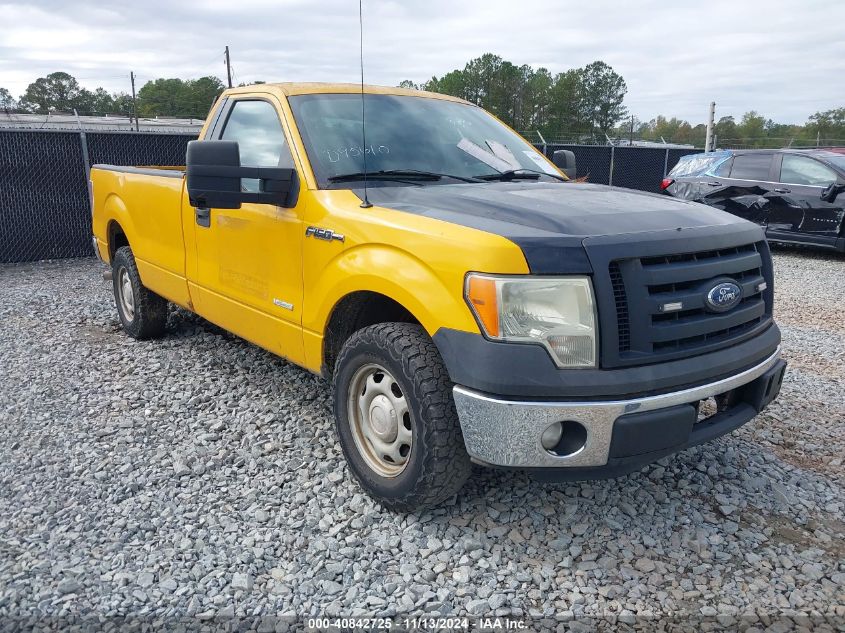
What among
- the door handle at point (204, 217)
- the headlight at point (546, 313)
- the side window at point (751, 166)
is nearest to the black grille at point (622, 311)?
the headlight at point (546, 313)

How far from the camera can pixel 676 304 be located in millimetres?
2723

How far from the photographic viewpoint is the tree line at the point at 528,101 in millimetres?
39375

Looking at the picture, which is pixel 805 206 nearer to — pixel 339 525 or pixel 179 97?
pixel 339 525

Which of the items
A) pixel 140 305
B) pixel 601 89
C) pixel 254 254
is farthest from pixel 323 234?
pixel 601 89

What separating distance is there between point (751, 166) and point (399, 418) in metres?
10.3

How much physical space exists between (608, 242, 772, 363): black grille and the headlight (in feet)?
0.42

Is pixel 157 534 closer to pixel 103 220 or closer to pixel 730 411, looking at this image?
pixel 730 411

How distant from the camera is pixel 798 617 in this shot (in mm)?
2561

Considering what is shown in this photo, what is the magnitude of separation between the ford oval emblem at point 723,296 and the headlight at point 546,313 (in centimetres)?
60

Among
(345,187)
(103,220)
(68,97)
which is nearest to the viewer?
(345,187)

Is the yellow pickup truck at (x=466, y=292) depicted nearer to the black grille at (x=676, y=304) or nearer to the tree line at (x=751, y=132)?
the black grille at (x=676, y=304)

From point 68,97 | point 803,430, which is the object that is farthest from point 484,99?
point 803,430

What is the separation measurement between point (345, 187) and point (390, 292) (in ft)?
2.70

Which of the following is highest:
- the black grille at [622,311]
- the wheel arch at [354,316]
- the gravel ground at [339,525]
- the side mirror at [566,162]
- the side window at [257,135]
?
the side window at [257,135]
